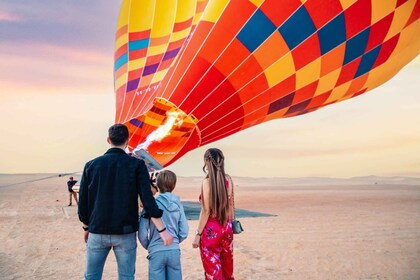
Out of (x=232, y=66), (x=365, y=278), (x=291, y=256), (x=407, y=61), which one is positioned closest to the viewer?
(x=365, y=278)

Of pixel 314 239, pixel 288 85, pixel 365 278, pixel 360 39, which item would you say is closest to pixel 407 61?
pixel 360 39

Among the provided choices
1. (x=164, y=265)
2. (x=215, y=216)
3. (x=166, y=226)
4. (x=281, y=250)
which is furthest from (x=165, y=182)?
(x=281, y=250)

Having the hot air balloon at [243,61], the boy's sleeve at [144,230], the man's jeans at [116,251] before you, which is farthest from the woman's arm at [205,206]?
the hot air balloon at [243,61]

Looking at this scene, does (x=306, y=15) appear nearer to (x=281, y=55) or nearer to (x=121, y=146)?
(x=281, y=55)

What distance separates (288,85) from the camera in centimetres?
711

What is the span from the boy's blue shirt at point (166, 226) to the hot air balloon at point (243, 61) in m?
3.39

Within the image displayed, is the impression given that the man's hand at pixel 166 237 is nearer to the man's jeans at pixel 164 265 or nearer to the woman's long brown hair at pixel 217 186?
the man's jeans at pixel 164 265

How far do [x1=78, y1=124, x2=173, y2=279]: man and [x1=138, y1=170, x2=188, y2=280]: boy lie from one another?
86 mm

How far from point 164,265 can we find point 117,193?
58 centimetres

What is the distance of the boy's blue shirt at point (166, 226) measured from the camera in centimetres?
304

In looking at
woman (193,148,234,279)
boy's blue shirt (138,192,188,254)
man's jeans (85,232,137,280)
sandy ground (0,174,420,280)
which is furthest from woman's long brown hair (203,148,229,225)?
sandy ground (0,174,420,280)

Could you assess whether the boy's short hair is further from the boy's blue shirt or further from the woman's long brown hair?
the woman's long brown hair

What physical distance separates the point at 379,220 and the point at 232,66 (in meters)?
5.23

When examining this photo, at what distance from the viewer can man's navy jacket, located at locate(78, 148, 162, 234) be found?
290 centimetres
